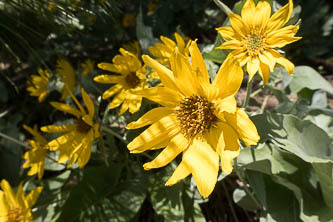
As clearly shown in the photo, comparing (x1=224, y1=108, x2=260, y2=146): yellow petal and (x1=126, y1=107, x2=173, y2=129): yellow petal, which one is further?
(x1=126, y1=107, x2=173, y2=129): yellow petal

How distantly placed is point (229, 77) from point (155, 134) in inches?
9.7

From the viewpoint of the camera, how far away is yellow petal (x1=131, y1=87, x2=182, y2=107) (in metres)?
0.74

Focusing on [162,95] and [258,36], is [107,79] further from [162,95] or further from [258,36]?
[258,36]

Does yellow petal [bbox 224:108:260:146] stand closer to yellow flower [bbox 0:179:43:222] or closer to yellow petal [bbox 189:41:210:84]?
yellow petal [bbox 189:41:210:84]

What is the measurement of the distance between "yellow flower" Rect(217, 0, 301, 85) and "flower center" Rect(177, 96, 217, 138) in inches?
6.0

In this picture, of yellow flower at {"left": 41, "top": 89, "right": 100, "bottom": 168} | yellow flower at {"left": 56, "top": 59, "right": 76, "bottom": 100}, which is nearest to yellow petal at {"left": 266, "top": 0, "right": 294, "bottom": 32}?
yellow flower at {"left": 41, "top": 89, "right": 100, "bottom": 168}

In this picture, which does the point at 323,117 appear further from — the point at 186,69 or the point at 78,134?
the point at 78,134

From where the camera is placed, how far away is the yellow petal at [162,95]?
2.44 feet

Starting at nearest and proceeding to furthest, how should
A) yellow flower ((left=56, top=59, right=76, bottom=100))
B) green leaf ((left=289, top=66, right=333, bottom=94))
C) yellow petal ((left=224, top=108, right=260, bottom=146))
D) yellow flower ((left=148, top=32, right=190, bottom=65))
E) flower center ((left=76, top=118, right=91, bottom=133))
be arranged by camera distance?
yellow petal ((left=224, top=108, right=260, bottom=146)) < yellow flower ((left=148, top=32, right=190, bottom=65)) < flower center ((left=76, top=118, right=91, bottom=133)) < green leaf ((left=289, top=66, right=333, bottom=94)) < yellow flower ((left=56, top=59, right=76, bottom=100))

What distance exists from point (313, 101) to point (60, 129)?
3.61ft

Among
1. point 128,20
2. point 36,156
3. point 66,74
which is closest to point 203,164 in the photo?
point 36,156

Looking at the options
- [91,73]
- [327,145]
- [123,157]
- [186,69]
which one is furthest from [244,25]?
[91,73]

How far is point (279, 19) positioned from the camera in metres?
0.81

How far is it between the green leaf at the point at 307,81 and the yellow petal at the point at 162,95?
70 centimetres
